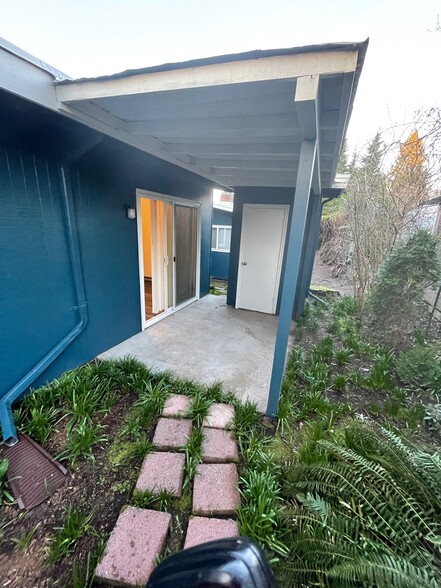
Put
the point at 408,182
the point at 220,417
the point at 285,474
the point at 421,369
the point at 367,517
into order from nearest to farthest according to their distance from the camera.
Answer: the point at 367,517 < the point at 285,474 < the point at 220,417 < the point at 421,369 < the point at 408,182

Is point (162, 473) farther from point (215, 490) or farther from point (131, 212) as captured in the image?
point (131, 212)

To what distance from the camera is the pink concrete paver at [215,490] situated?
158 cm

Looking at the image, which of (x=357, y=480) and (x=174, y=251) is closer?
(x=357, y=480)

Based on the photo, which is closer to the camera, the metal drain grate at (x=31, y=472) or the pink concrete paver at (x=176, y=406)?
the metal drain grate at (x=31, y=472)

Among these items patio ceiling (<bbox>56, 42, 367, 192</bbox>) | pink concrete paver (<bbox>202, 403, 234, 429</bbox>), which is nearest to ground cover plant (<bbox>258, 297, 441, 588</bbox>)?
pink concrete paver (<bbox>202, 403, 234, 429</bbox>)

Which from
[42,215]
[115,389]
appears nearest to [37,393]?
[115,389]

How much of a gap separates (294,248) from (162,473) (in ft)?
6.35

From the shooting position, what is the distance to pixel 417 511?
1.35m

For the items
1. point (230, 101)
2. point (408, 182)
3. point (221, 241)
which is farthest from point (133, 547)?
point (221, 241)

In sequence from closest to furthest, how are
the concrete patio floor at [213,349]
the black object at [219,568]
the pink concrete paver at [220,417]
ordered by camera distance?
1. the black object at [219,568]
2. the pink concrete paver at [220,417]
3. the concrete patio floor at [213,349]

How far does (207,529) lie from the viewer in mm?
1476

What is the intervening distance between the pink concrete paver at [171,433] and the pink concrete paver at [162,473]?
0.22 ft

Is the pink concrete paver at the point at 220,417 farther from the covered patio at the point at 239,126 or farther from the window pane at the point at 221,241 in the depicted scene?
the window pane at the point at 221,241

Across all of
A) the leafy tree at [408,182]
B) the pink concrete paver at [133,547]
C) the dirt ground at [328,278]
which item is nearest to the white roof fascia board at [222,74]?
the pink concrete paver at [133,547]
